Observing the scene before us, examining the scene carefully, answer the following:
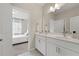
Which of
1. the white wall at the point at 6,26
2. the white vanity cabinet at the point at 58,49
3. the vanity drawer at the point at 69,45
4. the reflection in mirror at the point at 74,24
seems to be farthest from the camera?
the reflection in mirror at the point at 74,24

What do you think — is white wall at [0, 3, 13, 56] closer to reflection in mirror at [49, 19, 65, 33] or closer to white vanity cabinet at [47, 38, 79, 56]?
Answer: white vanity cabinet at [47, 38, 79, 56]

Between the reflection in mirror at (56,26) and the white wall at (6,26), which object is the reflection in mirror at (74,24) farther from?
the white wall at (6,26)

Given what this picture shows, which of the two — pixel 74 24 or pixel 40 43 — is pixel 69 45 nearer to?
pixel 74 24

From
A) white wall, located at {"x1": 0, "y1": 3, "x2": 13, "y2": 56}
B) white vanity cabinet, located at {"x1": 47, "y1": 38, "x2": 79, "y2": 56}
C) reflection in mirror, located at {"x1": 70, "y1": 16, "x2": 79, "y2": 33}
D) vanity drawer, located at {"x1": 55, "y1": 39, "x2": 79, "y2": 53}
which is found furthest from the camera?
reflection in mirror, located at {"x1": 70, "y1": 16, "x2": 79, "y2": 33}

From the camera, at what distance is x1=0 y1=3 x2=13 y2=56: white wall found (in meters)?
1.79

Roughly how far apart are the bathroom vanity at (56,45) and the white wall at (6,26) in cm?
71

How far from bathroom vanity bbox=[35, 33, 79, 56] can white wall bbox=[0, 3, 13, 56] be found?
27.8 inches

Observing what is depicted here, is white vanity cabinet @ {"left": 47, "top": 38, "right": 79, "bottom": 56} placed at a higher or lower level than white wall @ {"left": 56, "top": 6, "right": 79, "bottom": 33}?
lower

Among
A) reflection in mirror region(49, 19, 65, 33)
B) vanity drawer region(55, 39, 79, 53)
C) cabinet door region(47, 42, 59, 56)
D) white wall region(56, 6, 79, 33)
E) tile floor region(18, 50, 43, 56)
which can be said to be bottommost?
tile floor region(18, 50, 43, 56)


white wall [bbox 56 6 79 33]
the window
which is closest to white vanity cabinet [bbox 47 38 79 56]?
white wall [bbox 56 6 79 33]

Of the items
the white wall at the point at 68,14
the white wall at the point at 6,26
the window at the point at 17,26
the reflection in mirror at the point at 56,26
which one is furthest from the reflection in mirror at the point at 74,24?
the white wall at the point at 6,26

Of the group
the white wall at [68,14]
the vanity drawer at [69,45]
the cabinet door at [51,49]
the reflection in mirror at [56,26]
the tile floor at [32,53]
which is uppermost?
the white wall at [68,14]

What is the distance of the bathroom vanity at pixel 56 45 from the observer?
1501mm

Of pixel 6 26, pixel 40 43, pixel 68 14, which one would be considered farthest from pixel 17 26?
pixel 68 14
